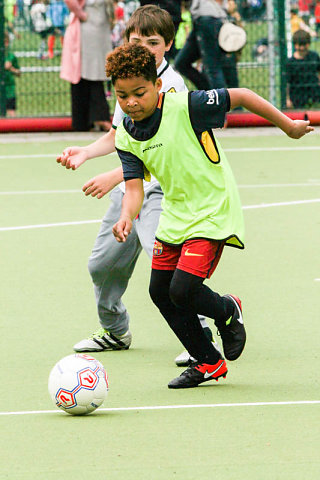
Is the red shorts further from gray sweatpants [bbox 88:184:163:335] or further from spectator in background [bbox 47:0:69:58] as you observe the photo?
spectator in background [bbox 47:0:69:58]

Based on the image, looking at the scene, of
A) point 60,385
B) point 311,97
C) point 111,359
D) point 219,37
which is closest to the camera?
point 60,385

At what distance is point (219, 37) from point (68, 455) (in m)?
11.0

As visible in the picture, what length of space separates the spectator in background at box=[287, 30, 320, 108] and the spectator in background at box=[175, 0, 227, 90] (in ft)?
4.85

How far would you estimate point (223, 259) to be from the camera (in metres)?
8.62

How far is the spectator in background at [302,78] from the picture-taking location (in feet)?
54.0

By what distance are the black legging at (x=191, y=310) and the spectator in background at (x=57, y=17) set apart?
37.3 feet

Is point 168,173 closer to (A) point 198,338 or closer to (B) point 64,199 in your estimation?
(A) point 198,338

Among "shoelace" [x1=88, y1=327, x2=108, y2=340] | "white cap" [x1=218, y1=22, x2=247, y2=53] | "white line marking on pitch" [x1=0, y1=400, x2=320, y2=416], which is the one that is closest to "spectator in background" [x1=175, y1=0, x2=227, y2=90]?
"white cap" [x1=218, y1=22, x2=247, y2=53]

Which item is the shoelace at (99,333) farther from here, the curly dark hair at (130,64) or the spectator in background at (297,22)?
the spectator in background at (297,22)

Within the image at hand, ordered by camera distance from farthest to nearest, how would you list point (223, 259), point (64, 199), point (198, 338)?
point (64, 199) → point (223, 259) → point (198, 338)

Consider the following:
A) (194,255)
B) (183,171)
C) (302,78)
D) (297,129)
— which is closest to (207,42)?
(302,78)

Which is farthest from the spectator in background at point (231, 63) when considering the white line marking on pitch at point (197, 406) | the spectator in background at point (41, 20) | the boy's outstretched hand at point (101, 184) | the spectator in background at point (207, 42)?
the white line marking on pitch at point (197, 406)

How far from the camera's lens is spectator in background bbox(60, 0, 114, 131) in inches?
582

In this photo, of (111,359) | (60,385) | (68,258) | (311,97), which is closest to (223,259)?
(68,258)
